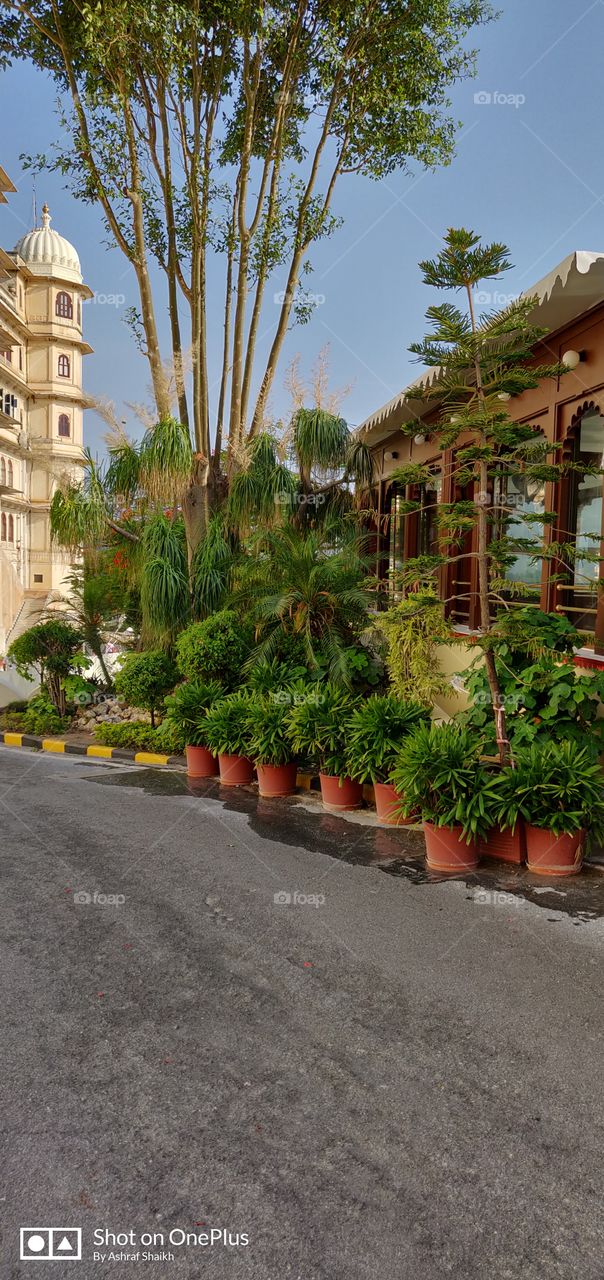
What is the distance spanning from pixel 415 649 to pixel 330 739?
1.07 m

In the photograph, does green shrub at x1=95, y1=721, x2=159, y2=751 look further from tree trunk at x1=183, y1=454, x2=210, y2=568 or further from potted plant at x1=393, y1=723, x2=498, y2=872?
potted plant at x1=393, y1=723, x2=498, y2=872

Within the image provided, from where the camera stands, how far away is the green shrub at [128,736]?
1083cm

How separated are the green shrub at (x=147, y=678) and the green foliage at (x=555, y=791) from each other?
595 cm

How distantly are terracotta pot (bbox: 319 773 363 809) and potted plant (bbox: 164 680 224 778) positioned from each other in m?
1.90

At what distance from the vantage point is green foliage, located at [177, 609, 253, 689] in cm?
945

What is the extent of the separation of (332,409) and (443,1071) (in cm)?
948

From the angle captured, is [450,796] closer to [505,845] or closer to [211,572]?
[505,845]

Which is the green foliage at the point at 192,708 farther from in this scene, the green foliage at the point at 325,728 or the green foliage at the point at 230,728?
the green foliage at the point at 325,728

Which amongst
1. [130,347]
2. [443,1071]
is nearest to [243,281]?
[130,347]

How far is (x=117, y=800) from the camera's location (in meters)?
8.15

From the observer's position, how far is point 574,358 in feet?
24.2

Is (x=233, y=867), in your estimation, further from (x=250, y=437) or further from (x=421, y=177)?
(x=421, y=177)

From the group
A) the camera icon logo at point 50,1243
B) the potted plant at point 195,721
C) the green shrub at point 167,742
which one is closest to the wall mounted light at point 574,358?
the potted plant at point 195,721

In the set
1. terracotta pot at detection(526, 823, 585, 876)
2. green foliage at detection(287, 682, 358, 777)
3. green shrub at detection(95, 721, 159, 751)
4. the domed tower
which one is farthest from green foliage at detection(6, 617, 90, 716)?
the domed tower
